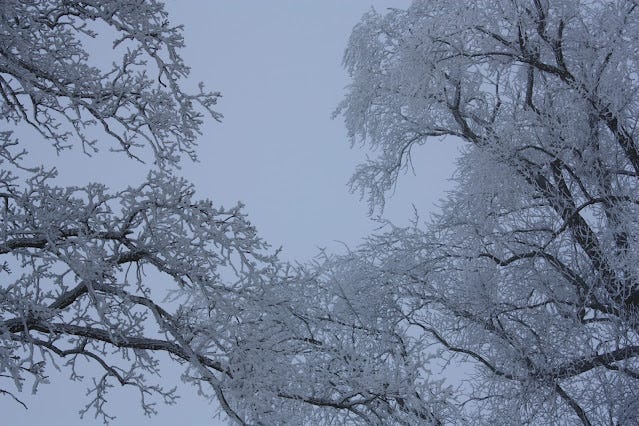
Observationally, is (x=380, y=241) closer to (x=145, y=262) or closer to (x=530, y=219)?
(x=530, y=219)

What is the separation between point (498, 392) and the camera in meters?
7.57

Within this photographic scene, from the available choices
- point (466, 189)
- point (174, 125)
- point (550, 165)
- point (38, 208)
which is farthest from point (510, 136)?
point (38, 208)

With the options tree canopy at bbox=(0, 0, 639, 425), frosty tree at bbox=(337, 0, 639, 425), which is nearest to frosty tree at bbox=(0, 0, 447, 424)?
tree canopy at bbox=(0, 0, 639, 425)

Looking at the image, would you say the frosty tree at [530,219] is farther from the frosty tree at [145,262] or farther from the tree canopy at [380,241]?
the frosty tree at [145,262]

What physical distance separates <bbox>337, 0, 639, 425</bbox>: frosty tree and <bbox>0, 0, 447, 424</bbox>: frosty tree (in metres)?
2.75

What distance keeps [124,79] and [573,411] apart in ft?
18.1

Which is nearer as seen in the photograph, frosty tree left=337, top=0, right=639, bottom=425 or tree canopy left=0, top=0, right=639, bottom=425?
tree canopy left=0, top=0, right=639, bottom=425

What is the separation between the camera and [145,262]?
15.4ft

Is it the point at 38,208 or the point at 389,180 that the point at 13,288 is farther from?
the point at 389,180

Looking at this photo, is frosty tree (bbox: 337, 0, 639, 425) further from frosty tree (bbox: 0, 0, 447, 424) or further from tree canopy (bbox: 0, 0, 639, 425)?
frosty tree (bbox: 0, 0, 447, 424)

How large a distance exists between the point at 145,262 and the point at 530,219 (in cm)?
452

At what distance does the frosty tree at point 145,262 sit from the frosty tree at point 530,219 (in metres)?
2.75

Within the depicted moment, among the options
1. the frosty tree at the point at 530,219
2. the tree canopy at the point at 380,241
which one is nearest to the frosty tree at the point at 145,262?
the tree canopy at the point at 380,241

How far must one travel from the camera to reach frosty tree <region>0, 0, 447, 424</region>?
4164mm
